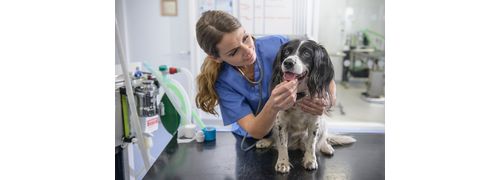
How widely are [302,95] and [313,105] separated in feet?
0.19

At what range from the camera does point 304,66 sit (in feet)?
2.71

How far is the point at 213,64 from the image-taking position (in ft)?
3.38

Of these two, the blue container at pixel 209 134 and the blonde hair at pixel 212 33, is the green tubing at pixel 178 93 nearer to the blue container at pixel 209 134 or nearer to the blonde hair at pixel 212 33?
the blue container at pixel 209 134

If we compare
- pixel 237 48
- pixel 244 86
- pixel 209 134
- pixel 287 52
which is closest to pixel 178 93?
pixel 209 134

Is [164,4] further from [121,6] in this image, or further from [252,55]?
[252,55]

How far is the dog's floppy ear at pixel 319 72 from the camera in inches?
33.5

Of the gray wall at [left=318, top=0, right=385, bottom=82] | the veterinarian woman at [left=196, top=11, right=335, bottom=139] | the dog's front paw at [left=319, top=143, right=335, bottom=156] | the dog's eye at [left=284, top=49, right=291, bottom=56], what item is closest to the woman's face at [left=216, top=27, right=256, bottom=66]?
the veterinarian woman at [left=196, top=11, right=335, bottom=139]

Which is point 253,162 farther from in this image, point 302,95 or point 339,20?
point 339,20

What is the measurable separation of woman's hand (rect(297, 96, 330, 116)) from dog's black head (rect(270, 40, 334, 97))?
0.03m

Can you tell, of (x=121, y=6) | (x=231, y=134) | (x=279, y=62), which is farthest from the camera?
(x=231, y=134)

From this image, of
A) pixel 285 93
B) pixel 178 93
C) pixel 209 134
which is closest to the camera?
pixel 285 93

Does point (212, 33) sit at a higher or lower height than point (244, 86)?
higher
